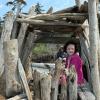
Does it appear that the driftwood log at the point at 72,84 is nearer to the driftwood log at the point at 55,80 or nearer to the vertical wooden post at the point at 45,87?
the driftwood log at the point at 55,80

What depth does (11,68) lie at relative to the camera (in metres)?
7.78

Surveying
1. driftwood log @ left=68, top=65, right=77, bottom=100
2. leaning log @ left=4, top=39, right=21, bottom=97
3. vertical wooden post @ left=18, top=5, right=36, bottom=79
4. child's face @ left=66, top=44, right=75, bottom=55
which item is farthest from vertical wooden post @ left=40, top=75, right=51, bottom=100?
vertical wooden post @ left=18, top=5, right=36, bottom=79

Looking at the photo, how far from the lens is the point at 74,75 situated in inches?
284

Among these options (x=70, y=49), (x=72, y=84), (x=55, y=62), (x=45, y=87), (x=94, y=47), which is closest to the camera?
(x=45, y=87)

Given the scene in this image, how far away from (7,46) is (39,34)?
4117 millimetres

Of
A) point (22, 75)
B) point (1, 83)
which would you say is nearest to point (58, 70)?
point (22, 75)

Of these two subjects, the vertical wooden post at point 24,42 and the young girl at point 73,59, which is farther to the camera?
the vertical wooden post at point 24,42

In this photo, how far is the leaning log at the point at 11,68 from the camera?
25.4ft

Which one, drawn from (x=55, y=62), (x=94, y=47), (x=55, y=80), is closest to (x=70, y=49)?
(x=94, y=47)

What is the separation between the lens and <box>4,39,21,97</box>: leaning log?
775cm

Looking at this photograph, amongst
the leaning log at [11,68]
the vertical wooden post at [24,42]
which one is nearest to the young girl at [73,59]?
the leaning log at [11,68]

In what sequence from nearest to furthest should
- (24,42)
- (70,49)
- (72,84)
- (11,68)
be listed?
(72,84) < (11,68) < (70,49) < (24,42)

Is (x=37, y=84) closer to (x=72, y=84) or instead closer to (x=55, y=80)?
(x=55, y=80)

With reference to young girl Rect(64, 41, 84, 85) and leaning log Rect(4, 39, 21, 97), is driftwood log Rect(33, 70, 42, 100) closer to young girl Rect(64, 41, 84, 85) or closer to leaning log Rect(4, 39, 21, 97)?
leaning log Rect(4, 39, 21, 97)
